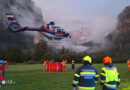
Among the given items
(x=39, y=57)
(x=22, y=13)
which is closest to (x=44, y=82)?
(x=39, y=57)

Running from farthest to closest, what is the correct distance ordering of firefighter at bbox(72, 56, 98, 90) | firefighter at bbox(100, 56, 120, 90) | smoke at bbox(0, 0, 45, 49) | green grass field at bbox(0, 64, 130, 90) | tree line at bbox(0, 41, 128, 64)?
smoke at bbox(0, 0, 45, 49) → tree line at bbox(0, 41, 128, 64) → green grass field at bbox(0, 64, 130, 90) → firefighter at bbox(100, 56, 120, 90) → firefighter at bbox(72, 56, 98, 90)

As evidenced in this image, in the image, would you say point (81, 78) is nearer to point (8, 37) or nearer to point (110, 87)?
point (110, 87)

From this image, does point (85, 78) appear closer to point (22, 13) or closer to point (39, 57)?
point (39, 57)

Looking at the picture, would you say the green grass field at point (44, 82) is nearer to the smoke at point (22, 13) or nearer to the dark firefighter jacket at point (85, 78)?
the dark firefighter jacket at point (85, 78)

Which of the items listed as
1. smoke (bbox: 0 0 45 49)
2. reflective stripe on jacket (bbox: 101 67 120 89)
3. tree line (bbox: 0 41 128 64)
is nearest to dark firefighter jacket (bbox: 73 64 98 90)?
reflective stripe on jacket (bbox: 101 67 120 89)

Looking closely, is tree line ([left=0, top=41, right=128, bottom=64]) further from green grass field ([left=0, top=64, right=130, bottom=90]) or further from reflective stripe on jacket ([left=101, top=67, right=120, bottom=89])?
reflective stripe on jacket ([left=101, top=67, right=120, bottom=89])

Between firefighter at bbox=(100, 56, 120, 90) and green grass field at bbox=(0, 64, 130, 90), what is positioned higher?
firefighter at bbox=(100, 56, 120, 90)

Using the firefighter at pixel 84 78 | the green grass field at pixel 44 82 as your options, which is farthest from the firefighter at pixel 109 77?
the green grass field at pixel 44 82

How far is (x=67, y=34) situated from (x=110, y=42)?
79.7 meters

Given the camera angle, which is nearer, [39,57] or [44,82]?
[44,82]

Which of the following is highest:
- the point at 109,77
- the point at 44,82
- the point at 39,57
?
the point at 109,77

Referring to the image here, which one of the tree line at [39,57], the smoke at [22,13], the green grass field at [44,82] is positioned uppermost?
the smoke at [22,13]

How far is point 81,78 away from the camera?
5.33m

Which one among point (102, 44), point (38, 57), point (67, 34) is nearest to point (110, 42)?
point (102, 44)
